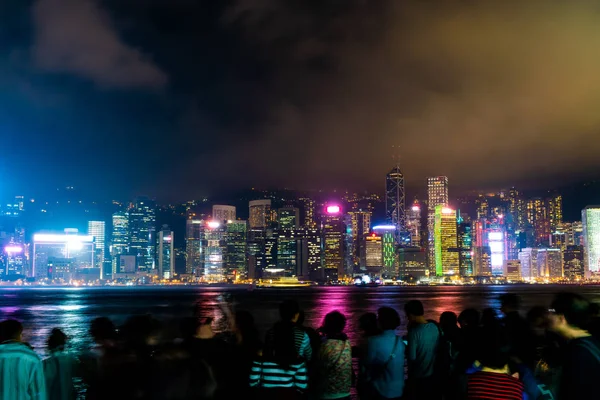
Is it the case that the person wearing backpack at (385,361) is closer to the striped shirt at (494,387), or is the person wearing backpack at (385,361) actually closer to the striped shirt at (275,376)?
the striped shirt at (275,376)

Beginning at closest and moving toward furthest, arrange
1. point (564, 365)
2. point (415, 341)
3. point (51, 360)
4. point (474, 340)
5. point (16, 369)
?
1. point (564, 365)
2. point (474, 340)
3. point (16, 369)
4. point (51, 360)
5. point (415, 341)

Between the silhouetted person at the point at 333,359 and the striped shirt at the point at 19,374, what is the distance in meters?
2.92

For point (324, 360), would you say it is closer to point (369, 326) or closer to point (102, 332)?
point (369, 326)

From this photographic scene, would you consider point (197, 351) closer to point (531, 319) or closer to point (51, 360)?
point (51, 360)

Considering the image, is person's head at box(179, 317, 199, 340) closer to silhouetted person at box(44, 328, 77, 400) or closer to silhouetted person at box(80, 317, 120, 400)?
silhouetted person at box(80, 317, 120, 400)

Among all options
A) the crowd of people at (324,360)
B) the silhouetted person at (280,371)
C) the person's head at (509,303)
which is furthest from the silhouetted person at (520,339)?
the silhouetted person at (280,371)

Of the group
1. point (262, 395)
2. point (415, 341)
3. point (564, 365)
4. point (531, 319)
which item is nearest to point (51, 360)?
point (262, 395)

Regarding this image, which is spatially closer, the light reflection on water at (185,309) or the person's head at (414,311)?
the person's head at (414,311)

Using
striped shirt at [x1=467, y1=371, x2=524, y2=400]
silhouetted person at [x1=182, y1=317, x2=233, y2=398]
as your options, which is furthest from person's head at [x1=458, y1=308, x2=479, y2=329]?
silhouetted person at [x1=182, y1=317, x2=233, y2=398]

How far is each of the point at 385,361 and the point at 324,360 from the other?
73 centimetres

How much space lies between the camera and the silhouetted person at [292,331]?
223 inches

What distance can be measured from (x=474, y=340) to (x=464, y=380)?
678 millimetres

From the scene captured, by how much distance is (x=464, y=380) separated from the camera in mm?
5895

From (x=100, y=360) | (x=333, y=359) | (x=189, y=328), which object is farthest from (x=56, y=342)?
(x=333, y=359)
